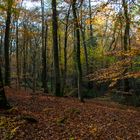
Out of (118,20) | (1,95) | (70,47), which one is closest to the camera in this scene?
(118,20)

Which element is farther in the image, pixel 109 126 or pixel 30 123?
pixel 109 126

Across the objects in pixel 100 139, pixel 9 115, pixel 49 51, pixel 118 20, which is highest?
pixel 49 51

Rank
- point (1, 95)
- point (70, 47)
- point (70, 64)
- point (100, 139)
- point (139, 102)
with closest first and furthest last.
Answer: point (100, 139)
point (1, 95)
point (139, 102)
point (70, 64)
point (70, 47)

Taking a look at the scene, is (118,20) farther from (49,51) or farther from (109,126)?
(49,51)

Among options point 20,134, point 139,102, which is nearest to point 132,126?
point 20,134

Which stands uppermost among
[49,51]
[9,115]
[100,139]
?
[49,51]

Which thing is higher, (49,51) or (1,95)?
(49,51)

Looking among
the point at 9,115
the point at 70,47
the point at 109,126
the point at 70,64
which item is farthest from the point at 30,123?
the point at 70,47

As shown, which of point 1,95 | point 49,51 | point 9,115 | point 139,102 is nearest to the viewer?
point 9,115

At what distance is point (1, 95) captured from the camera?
527 inches

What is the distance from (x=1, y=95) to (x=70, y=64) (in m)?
36.5

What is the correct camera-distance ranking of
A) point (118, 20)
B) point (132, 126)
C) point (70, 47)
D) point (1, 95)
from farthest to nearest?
point (70, 47)
point (132, 126)
point (1, 95)
point (118, 20)

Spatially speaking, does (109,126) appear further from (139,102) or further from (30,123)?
(139,102)

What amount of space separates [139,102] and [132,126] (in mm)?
12235
